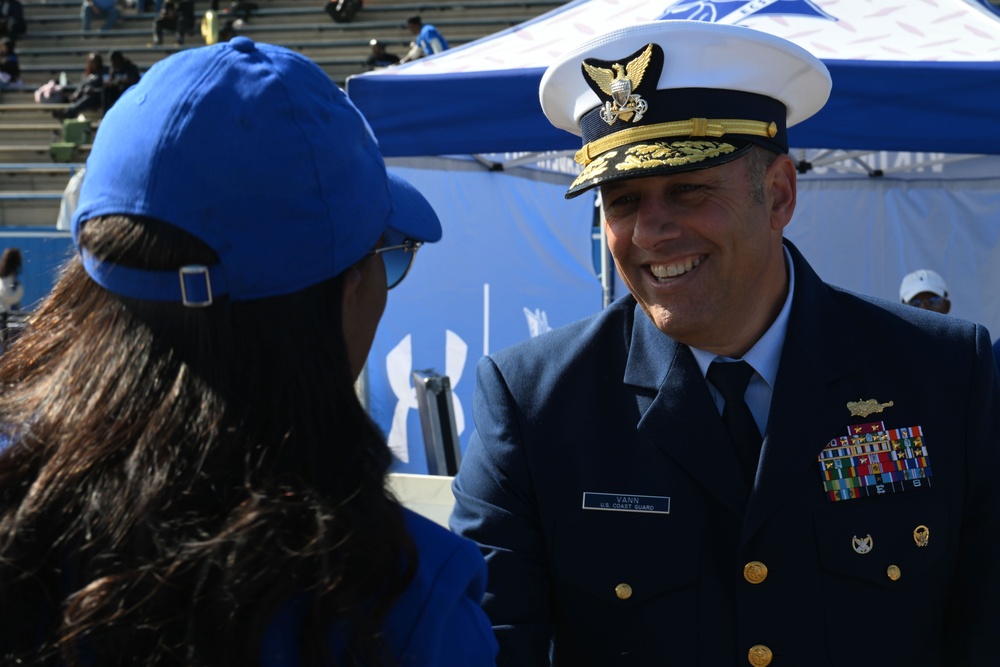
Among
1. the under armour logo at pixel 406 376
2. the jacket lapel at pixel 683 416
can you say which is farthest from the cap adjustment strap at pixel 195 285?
the under armour logo at pixel 406 376

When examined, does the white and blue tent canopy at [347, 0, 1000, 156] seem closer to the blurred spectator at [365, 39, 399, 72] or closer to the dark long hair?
the dark long hair

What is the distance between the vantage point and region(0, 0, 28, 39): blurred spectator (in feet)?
80.0

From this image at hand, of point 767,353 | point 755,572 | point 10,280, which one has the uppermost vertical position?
point 767,353

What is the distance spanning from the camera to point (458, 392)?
20.4 feet

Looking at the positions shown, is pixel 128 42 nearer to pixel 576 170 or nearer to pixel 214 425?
pixel 576 170

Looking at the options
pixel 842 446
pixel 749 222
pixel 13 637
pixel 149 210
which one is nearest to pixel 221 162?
pixel 149 210

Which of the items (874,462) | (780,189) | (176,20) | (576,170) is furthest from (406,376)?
(176,20)

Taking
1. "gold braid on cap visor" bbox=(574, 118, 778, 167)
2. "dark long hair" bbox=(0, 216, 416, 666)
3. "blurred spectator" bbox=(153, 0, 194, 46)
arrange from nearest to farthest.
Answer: "dark long hair" bbox=(0, 216, 416, 666), "gold braid on cap visor" bbox=(574, 118, 778, 167), "blurred spectator" bbox=(153, 0, 194, 46)

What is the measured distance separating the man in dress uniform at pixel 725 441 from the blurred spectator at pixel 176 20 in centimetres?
2320

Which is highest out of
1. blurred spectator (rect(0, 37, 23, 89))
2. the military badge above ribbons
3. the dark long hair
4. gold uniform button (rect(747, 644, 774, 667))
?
the dark long hair

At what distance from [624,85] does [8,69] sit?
24022mm

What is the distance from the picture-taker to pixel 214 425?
1.00 m

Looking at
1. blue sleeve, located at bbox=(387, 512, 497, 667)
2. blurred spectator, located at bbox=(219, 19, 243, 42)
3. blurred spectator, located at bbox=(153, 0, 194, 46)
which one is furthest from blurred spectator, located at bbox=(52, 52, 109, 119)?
blue sleeve, located at bbox=(387, 512, 497, 667)

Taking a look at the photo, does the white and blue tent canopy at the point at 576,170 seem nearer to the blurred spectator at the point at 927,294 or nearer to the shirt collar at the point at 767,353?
the blurred spectator at the point at 927,294
